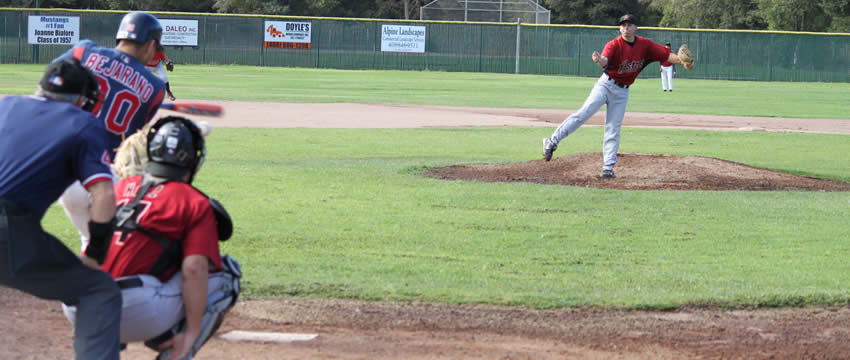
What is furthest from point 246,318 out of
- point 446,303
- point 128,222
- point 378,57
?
point 378,57

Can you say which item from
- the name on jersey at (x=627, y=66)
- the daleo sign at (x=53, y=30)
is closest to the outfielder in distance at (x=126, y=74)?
the name on jersey at (x=627, y=66)

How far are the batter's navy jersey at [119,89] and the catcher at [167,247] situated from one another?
1.55m

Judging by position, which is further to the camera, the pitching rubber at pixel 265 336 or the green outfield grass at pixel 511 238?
the green outfield grass at pixel 511 238

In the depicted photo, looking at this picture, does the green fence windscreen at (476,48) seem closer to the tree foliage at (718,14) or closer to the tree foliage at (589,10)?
the tree foliage at (718,14)

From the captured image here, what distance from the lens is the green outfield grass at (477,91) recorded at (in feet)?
85.3

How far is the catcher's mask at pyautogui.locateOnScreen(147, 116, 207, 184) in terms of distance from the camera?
11.6 feet

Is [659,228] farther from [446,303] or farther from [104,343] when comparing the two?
[104,343]

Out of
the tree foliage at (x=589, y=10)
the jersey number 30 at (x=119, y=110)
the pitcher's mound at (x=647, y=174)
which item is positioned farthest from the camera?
the tree foliage at (x=589, y=10)

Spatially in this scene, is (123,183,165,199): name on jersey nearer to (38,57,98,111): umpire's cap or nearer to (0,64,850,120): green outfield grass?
(38,57,98,111): umpire's cap

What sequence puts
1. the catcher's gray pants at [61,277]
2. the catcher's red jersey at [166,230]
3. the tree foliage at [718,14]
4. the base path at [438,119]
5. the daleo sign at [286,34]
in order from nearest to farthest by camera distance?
the catcher's gray pants at [61,277] < the catcher's red jersey at [166,230] < the base path at [438,119] < the daleo sign at [286,34] < the tree foliage at [718,14]

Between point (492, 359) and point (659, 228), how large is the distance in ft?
13.6

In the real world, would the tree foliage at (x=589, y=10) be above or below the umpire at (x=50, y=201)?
above

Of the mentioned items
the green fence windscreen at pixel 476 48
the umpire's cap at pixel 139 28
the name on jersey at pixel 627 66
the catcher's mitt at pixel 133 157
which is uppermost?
the green fence windscreen at pixel 476 48

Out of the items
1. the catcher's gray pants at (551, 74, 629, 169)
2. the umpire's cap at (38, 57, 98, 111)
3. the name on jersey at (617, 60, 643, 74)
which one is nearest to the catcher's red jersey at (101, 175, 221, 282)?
the umpire's cap at (38, 57, 98, 111)
